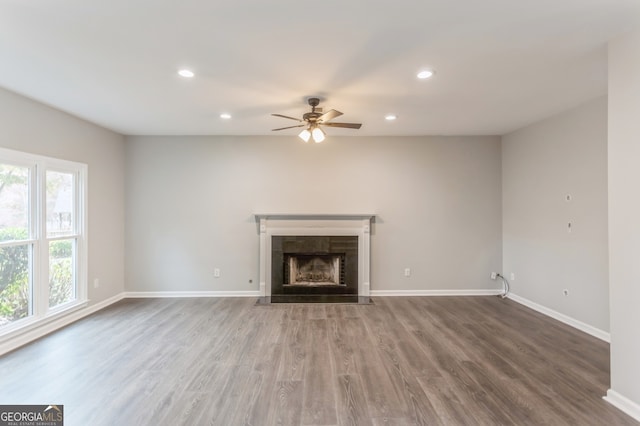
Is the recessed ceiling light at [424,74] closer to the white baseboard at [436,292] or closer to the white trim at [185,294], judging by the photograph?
the white baseboard at [436,292]

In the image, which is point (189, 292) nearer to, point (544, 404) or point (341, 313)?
point (341, 313)

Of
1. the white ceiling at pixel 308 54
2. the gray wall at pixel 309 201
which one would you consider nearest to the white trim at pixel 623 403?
the white ceiling at pixel 308 54

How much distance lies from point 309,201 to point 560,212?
140 inches

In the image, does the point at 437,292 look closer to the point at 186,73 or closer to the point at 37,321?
the point at 186,73

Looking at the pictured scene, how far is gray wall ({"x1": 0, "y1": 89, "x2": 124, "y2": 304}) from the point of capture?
307 cm

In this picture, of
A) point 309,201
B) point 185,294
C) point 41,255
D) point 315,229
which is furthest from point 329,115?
point 185,294

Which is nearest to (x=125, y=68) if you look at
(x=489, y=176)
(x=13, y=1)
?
(x=13, y=1)

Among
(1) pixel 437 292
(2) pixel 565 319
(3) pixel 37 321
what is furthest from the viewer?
(1) pixel 437 292

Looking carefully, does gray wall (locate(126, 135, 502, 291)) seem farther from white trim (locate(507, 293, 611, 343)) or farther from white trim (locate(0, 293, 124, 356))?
white trim (locate(0, 293, 124, 356))

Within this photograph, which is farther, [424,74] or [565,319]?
[565,319]

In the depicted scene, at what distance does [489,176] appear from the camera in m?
4.94

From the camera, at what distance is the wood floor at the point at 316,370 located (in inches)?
80.9

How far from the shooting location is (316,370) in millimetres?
2602

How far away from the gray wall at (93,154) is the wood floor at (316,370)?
79 centimetres
